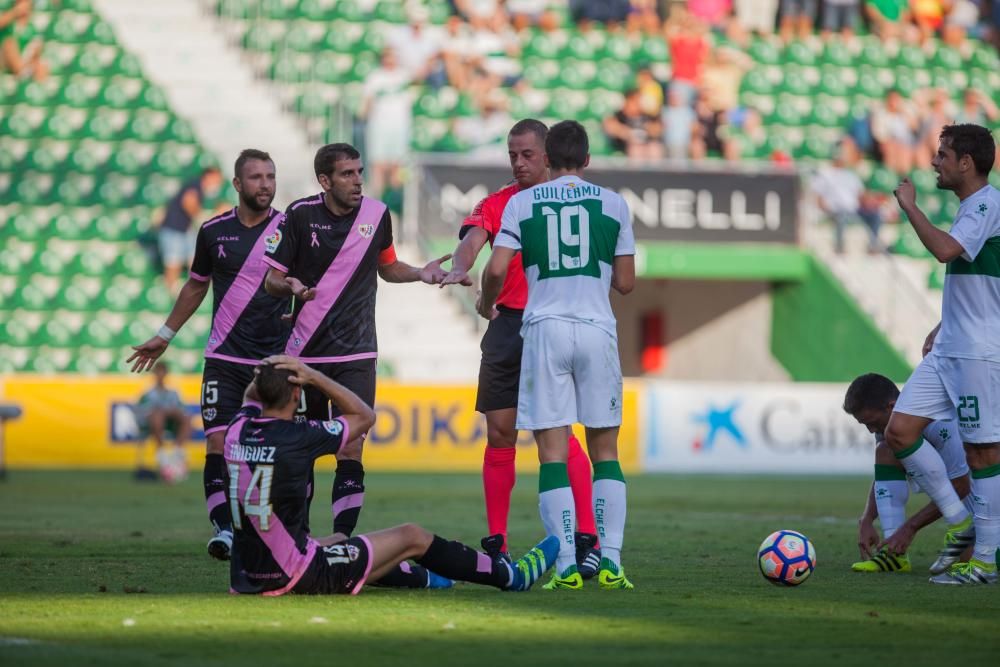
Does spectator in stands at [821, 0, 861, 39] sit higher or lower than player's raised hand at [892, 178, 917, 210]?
higher

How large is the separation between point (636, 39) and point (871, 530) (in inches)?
761

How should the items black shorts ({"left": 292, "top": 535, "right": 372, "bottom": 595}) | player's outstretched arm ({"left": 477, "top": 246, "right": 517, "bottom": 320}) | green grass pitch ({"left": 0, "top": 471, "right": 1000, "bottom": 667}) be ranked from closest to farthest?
1. green grass pitch ({"left": 0, "top": 471, "right": 1000, "bottom": 667})
2. black shorts ({"left": 292, "top": 535, "right": 372, "bottom": 595})
3. player's outstretched arm ({"left": 477, "top": 246, "right": 517, "bottom": 320})

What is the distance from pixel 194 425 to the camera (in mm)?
20266

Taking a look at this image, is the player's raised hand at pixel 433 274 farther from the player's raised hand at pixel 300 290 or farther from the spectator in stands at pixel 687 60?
the spectator in stands at pixel 687 60

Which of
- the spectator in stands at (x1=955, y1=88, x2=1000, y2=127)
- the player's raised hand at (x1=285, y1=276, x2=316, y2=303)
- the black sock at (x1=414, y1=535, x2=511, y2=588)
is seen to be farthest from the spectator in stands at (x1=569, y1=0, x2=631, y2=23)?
the black sock at (x1=414, y1=535, x2=511, y2=588)

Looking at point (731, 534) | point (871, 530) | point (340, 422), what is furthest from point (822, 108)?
point (340, 422)

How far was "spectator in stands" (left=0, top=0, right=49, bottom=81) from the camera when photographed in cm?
2381

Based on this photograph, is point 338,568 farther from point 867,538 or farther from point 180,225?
point 180,225

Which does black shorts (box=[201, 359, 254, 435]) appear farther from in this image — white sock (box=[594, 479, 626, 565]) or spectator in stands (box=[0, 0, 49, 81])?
spectator in stands (box=[0, 0, 49, 81])

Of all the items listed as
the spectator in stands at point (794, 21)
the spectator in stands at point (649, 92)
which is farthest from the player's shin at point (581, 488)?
the spectator in stands at point (794, 21)

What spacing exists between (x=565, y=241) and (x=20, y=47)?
18.8m

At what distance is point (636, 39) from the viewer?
27078 mm

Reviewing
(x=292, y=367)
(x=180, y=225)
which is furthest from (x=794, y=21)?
(x=292, y=367)

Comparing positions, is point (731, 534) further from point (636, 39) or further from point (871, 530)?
point (636, 39)
